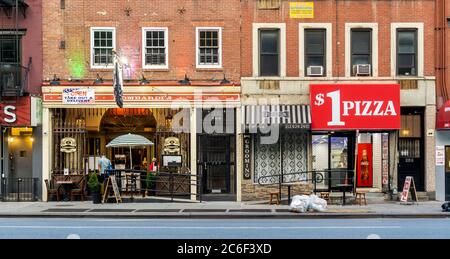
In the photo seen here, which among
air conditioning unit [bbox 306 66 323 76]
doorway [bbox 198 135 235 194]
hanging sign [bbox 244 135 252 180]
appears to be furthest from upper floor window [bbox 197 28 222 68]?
air conditioning unit [bbox 306 66 323 76]

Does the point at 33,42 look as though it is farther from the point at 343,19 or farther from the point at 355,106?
the point at 355,106

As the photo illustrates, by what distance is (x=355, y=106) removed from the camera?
22188 mm

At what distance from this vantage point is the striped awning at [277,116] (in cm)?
2186

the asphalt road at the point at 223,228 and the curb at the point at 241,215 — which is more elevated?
the asphalt road at the point at 223,228

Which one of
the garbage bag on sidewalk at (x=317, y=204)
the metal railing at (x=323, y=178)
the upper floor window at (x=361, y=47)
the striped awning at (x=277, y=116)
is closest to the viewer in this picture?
the garbage bag on sidewalk at (x=317, y=204)

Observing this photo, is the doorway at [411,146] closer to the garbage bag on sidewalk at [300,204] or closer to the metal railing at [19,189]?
the garbage bag on sidewalk at [300,204]

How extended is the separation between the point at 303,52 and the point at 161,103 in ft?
19.2

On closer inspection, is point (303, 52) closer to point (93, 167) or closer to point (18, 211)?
point (93, 167)

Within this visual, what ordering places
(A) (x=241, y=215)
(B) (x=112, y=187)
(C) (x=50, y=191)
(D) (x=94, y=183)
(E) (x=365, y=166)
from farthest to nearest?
1. (E) (x=365, y=166)
2. (C) (x=50, y=191)
3. (B) (x=112, y=187)
4. (D) (x=94, y=183)
5. (A) (x=241, y=215)

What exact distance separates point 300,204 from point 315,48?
728 centimetres

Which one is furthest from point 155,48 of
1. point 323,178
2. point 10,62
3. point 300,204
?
point 300,204

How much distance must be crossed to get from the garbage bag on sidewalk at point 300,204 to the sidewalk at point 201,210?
25 centimetres

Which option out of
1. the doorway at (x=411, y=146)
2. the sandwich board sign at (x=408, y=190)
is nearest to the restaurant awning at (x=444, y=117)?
the doorway at (x=411, y=146)

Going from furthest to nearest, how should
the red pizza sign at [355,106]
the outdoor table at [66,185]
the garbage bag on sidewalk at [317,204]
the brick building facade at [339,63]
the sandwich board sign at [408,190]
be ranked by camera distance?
1. the brick building facade at [339,63]
2. the outdoor table at [66,185]
3. the red pizza sign at [355,106]
4. the sandwich board sign at [408,190]
5. the garbage bag on sidewalk at [317,204]
